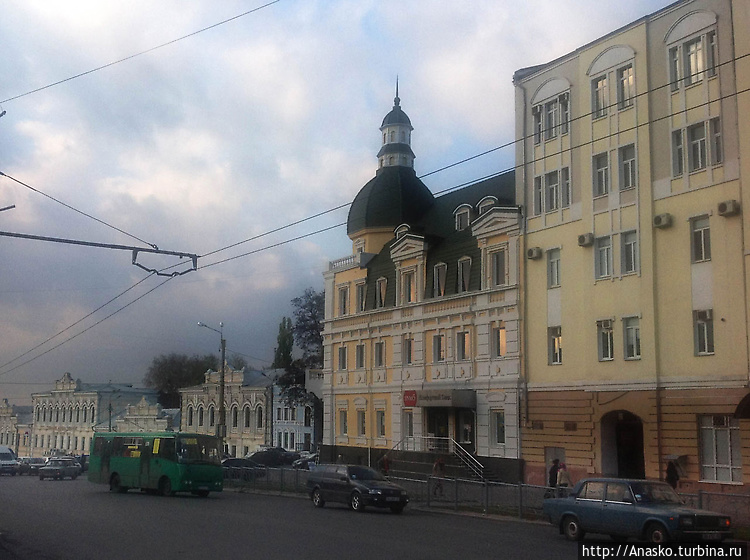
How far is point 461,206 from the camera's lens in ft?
146

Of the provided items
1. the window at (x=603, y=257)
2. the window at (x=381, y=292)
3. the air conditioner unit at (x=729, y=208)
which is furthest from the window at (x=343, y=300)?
the air conditioner unit at (x=729, y=208)

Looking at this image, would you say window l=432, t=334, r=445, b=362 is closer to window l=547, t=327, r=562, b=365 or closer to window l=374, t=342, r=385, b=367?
window l=374, t=342, r=385, b=367

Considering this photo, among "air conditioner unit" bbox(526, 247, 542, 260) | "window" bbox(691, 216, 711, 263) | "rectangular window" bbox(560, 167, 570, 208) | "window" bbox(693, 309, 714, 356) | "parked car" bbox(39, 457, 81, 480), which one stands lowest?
"parked car" bbox(39, 457, 81, 480)

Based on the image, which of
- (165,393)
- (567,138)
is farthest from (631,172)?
(165,393)

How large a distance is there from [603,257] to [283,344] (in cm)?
5353

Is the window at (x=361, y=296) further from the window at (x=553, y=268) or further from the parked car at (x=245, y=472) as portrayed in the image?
the window at (x=553, y=268)

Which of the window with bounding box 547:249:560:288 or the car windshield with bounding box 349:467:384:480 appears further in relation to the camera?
the window with bounding box 547:249:560:288

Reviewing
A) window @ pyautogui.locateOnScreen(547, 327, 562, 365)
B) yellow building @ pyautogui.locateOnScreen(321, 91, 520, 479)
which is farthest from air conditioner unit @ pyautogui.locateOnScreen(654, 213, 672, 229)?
yellow building @ pyautogui.locateOnScreen(321, 91, 520, 479)

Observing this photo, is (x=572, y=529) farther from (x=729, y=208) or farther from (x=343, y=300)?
(x=343, y=300)

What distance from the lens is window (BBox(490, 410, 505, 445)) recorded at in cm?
3972

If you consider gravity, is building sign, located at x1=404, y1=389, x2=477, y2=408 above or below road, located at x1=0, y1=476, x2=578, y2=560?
above

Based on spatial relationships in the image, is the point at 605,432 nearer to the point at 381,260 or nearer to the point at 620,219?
the point at 620,219

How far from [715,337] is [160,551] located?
20.5m

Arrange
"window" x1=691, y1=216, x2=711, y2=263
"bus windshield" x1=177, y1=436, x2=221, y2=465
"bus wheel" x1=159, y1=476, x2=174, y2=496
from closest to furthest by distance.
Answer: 1. "window" x1=691, y1=216, x2=711, y2=263
2. "bus windshield" x1=177, y1=436, x2=221, y2=465
3. "bus wheel" x1=159, y1=476, x2=174, y2=496
